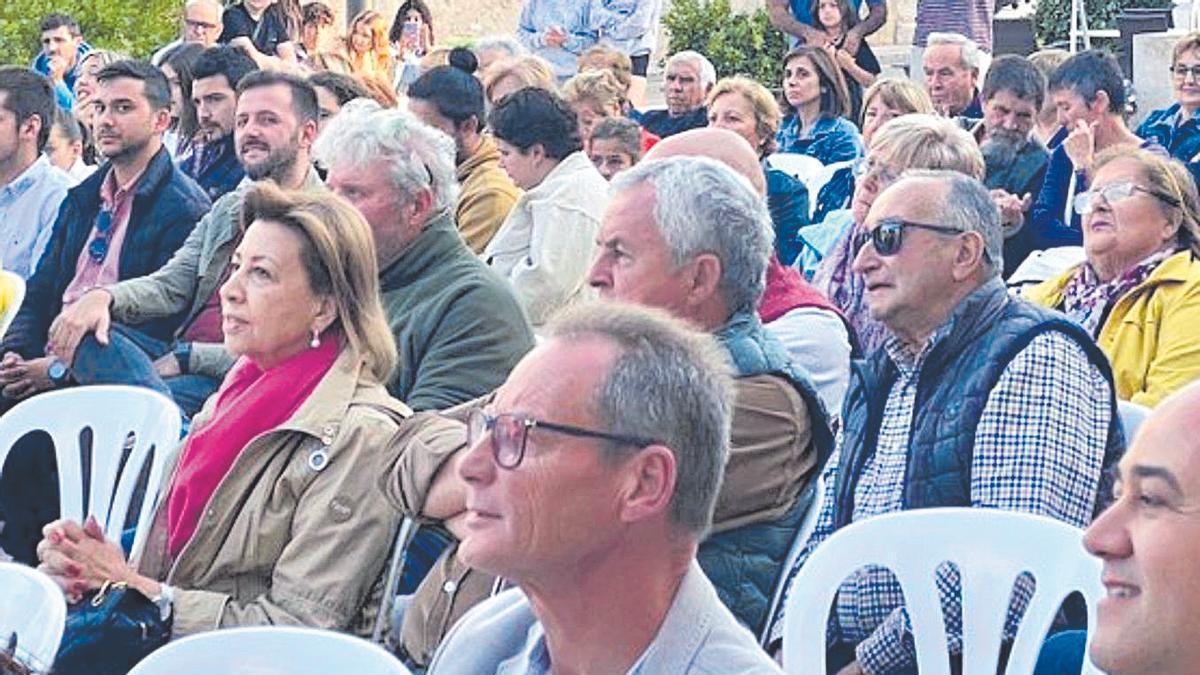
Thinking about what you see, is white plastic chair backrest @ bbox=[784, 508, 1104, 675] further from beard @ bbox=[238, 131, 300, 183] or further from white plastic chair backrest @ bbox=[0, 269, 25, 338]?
beard @ bbox=[238, 131, 300, 183]

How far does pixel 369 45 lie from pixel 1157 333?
290 inches

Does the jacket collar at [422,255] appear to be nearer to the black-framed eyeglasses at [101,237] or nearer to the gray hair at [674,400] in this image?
the black-framed eyeglasses at [101,237]

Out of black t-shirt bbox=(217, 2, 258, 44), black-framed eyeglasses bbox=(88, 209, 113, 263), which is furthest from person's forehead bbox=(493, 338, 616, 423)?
black t-shirt bbox=(217, 2, 258, 44)

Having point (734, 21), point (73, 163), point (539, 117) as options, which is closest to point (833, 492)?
point (539, 117)

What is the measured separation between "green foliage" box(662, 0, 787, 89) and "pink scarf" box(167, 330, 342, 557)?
10567 mm

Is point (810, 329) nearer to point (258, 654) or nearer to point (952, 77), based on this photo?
point (258, 654)

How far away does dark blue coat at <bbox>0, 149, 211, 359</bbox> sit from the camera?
730 centimetres

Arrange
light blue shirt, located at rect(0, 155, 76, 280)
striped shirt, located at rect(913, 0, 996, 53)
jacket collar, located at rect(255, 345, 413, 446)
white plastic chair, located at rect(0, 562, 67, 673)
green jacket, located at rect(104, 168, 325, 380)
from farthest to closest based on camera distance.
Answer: striped shirt, located at rect(913, 0, 996, 53), light blue shirt, located at rect(0, 155, 76, 280), green jacket, located at rect(104, 168, 325, 380), jacket collar, located at rect(255, 345, 413, 446), white plastic chair, located at rect(0, 562, 67, 673)

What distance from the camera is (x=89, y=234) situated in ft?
24.7

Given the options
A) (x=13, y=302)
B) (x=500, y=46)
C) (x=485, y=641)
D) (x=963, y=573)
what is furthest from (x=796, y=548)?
(x=500, y=46)

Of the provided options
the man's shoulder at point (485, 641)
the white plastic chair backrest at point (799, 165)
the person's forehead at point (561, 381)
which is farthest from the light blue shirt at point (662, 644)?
the white plastic chair backrest at point (799, 165)

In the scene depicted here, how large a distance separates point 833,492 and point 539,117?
299 centimetres

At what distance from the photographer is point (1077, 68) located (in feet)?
29.3

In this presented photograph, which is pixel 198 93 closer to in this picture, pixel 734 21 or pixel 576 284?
pixel 576 284
